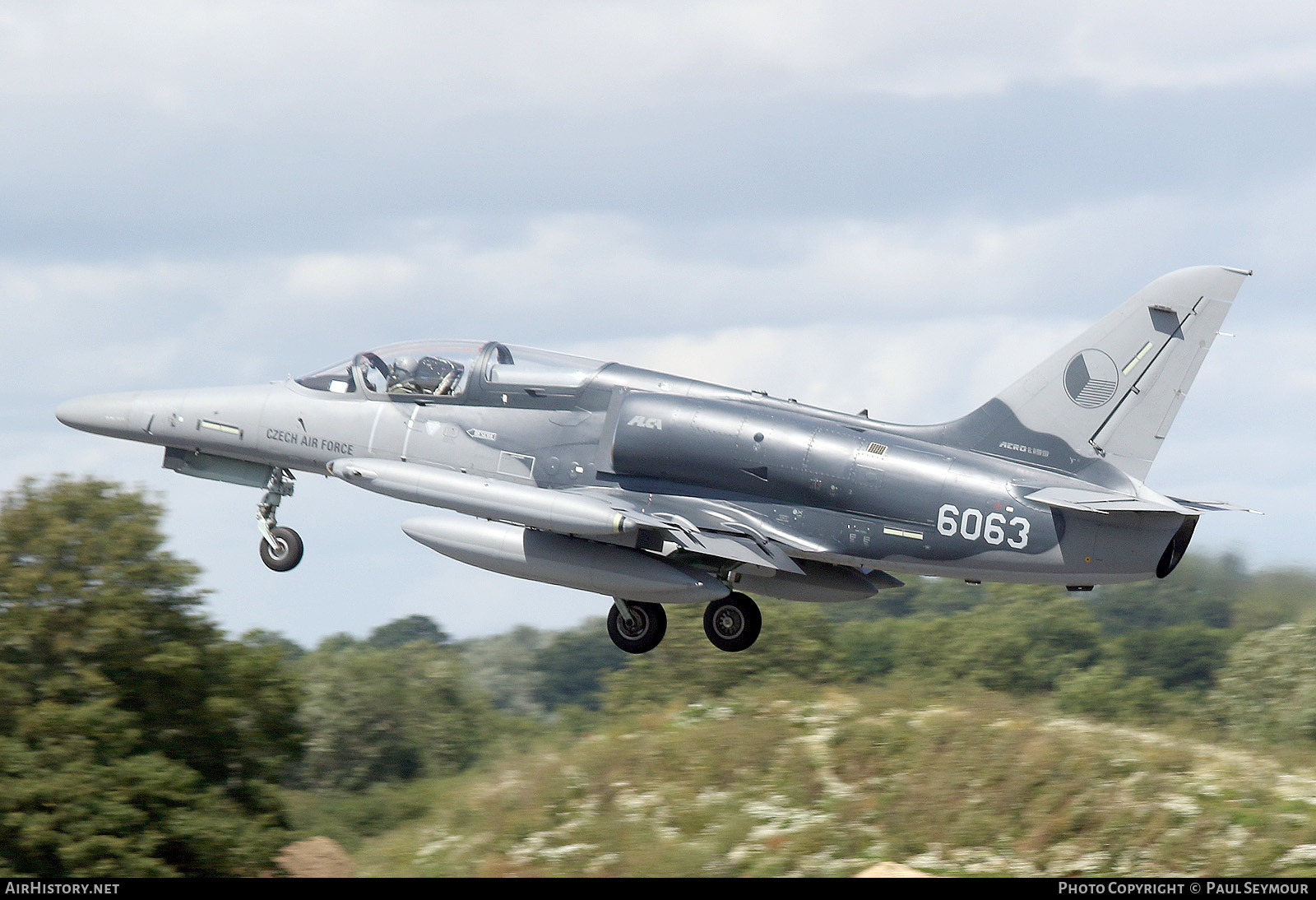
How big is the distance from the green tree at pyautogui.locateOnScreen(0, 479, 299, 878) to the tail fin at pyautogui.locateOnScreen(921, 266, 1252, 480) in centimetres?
1813

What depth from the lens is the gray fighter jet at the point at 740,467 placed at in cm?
1719

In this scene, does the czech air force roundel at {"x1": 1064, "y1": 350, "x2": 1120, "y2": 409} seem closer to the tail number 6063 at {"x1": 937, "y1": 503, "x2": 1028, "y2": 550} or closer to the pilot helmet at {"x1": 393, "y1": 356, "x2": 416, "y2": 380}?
the tail number 6063 at {"x1": 937, "y1": 503, "x2": 1028, "y2": 550}

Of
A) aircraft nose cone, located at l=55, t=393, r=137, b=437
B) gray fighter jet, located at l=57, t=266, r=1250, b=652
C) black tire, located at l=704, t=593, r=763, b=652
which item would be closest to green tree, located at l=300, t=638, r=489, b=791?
aircraft nose cone, located at l=55, t=393, r=137, b=437

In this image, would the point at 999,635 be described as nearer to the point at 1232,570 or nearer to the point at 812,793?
the point at 1232,570

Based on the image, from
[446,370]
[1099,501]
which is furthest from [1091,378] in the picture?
[446,370]

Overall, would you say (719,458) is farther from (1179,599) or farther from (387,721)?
(1179,599)

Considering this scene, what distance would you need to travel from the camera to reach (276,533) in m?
20.8

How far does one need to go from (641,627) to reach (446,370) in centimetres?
453

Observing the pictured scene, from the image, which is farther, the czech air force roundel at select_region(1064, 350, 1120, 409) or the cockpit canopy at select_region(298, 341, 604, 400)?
the cockpit canopy at select_region(298, 341, 604, 400)

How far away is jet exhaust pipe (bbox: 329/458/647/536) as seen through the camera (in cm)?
1716

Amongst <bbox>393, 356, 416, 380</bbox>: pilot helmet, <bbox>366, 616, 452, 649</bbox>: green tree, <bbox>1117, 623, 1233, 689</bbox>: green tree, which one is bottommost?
<bbox>366, 616, 452, 649</bbox>: green tree

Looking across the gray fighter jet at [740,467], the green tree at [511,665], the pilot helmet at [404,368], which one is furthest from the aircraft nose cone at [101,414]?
the green tree at [511,665]

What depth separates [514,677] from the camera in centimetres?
7506

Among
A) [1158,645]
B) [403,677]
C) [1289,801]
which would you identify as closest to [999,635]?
[1158,645]
